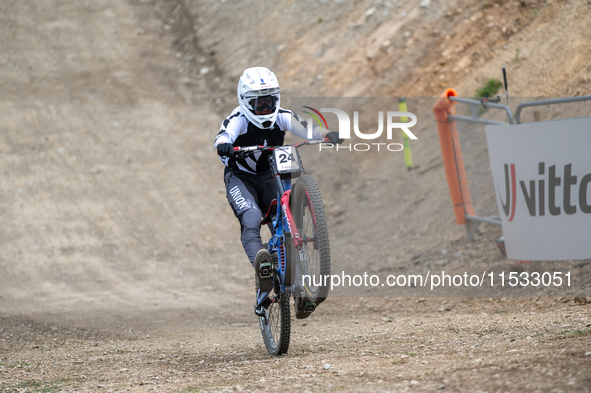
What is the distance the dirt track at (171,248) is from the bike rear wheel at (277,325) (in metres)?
0.15

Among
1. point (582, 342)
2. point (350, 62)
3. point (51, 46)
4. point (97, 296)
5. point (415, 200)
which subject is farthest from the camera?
point (51, 46)

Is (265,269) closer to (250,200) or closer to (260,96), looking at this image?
(250,200)

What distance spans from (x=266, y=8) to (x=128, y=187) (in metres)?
10.00

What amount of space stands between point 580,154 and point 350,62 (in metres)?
10.8

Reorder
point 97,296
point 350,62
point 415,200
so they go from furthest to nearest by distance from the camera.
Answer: point 350,62 < point 415,200 < point 97,296

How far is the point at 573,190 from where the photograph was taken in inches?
270

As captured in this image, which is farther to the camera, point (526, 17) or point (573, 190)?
point (526, 17)

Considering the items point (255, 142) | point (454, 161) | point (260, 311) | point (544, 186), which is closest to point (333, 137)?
point (255, 142)

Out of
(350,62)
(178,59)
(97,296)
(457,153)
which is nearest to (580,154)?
(457,153)

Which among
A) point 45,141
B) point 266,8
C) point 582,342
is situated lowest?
point 582,342

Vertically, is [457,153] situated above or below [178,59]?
below

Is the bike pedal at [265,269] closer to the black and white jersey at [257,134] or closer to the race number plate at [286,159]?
the race number plate at [286,159]

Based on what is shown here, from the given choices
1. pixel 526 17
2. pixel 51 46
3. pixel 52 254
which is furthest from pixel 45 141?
pixel 526 17

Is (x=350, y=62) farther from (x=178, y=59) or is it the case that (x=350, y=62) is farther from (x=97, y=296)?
(x=97, y=296)
